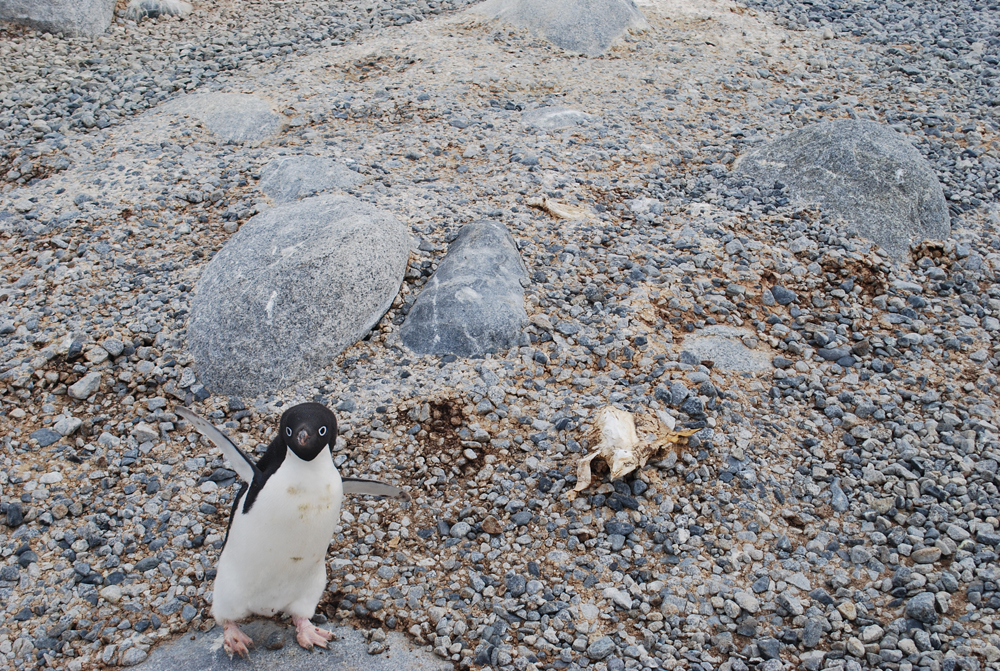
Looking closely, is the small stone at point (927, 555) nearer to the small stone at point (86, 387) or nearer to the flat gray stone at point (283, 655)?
the flat gray stone at point (283, 655)

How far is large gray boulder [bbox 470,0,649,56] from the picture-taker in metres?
9.29

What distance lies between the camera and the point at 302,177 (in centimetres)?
667

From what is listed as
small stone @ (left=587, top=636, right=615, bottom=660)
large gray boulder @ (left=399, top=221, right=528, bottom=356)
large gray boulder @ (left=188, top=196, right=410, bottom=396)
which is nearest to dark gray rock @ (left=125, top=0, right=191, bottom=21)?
large gray boulder @ (left=188, top=196, right=410, bottom=396)

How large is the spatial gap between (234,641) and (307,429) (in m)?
1.18

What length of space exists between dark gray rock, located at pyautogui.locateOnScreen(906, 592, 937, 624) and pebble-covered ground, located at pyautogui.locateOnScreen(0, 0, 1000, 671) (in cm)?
2

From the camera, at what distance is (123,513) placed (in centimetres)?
423

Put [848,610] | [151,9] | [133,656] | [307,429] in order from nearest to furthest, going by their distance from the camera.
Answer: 1. [307,429]
2. [133,656]
3. [848,610]
4. [151,9]

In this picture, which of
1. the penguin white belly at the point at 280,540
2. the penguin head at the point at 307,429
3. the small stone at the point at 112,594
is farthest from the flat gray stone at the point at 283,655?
the penguin head at the point at 307,429

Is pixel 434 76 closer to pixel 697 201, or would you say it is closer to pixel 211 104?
pixel 211 104

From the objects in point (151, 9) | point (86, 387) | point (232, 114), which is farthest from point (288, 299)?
point (151, 9)

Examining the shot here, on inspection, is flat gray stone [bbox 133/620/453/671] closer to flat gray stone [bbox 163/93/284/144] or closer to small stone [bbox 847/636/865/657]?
small stone [bbox 847/636/865/657]

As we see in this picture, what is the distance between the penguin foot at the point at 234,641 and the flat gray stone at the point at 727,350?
3.28m

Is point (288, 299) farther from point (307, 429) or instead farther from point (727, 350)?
point (727, 350)

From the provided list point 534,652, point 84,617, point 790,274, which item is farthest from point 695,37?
point 84,617
